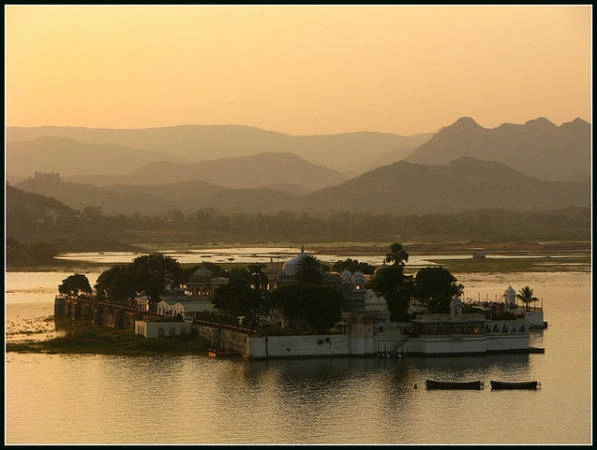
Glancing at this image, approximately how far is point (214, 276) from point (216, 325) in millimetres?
19687

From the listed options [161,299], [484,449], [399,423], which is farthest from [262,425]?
[161,299]

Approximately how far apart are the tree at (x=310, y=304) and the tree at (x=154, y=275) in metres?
17.5

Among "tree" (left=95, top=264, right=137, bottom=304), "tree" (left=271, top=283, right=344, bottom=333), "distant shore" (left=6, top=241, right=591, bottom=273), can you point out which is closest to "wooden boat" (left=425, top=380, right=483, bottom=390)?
"tree" (left=271, top=283, right=344, bottom=333)

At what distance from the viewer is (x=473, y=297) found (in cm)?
10019

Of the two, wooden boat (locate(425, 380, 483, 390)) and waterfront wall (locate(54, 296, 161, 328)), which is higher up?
waterfront wall (locate(54, 296, 161, 328))

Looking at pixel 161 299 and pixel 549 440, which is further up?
pixel 161 299

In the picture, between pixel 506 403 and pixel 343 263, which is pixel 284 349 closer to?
pixel 506 403

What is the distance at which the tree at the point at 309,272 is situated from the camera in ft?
257

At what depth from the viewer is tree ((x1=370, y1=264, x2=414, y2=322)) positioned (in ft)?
240

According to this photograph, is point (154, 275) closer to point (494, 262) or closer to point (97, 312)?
point (97, 312)

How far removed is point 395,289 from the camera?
2970 inches

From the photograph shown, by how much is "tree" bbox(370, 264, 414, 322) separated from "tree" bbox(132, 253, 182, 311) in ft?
52.7

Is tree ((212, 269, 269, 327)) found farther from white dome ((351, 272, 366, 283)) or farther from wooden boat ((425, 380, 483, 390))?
wooden boat ((425, 380, 483, 390))

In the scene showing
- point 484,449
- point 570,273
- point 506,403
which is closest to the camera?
point 484,449
